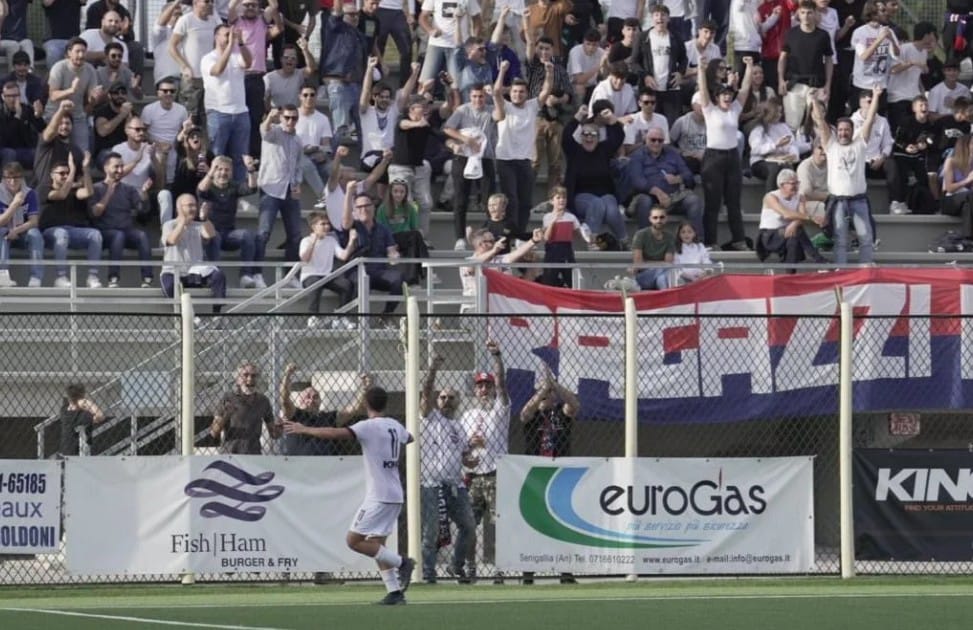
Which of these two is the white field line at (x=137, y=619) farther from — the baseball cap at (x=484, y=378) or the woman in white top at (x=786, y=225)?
the woman in white top at (x=786, y=225)

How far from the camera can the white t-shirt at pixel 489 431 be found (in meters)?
18.6


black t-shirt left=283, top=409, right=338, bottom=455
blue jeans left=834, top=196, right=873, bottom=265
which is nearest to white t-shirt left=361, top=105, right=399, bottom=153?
Answer: blue jeans left=834, top=196, right=873, bottom=265

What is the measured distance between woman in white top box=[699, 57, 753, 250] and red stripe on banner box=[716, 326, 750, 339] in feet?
18.5

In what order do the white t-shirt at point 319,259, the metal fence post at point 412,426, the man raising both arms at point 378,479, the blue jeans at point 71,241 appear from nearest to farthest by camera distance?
the man raising both arms at point 378,479 < the metal fence post at point 412,426 < the white t-shirt at point 319,259 < the blue jeans at point 71,241

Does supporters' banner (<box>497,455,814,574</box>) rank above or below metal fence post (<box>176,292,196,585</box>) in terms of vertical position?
below

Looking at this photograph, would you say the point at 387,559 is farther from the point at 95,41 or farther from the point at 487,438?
the point at 95,41

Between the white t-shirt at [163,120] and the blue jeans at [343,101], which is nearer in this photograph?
the white t-shirt at [163,120]

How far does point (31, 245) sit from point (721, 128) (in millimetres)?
7994

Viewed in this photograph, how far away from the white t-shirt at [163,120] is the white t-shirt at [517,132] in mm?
3588

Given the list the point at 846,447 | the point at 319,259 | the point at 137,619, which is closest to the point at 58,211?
the point at 319,259

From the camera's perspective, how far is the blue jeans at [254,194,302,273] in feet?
76.4

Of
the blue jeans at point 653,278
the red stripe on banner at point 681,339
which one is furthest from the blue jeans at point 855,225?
the red stripe on banner at point 681,339

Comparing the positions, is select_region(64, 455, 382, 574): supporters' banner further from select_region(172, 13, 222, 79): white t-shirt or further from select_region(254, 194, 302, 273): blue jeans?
select_region(172, 13, 222, 79): white t-shirt

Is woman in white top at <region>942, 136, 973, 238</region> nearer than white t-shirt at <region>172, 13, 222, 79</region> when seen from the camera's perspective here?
No
